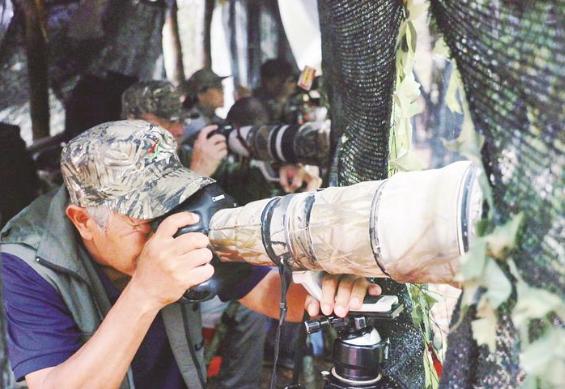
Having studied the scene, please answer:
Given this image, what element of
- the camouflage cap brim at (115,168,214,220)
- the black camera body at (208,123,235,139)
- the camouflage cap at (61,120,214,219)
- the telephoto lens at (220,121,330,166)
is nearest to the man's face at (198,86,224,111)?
the black camera body at (208,123,235,139)

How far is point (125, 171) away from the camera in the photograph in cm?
155

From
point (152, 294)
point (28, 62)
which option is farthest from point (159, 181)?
point (28, 62)

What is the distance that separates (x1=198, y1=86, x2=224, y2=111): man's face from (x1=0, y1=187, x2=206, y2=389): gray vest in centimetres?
200

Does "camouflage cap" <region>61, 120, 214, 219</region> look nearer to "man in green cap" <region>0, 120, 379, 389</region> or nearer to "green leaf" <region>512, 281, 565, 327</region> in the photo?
"man in green cap" <region>0, 120, 379, 389</region>

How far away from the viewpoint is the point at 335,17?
174cm

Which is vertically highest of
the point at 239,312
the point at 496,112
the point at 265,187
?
the point at 496,112

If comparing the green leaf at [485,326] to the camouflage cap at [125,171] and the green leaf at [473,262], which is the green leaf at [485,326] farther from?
the camouflage cap at [125,171]

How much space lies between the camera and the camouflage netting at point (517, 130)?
826 millimetres

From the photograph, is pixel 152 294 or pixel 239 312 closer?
pixel 152 294

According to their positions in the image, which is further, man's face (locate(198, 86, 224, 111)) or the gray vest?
man's face (locate(198, 86, 224, 111))

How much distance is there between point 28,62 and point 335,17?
175 cm

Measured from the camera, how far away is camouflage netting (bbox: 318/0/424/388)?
4.84ft

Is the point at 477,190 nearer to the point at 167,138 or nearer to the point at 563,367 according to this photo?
the point at 563,367

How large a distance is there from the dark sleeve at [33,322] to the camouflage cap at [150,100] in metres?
1.51
